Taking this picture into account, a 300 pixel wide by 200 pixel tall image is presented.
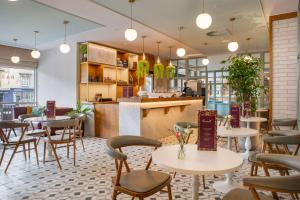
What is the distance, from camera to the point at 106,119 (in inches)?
262

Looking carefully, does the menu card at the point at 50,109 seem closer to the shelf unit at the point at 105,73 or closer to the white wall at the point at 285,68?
the shelf unit at the point at 105,73

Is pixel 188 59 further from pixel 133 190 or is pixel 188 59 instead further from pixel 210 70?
pixel 133 190

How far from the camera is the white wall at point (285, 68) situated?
5.14 m

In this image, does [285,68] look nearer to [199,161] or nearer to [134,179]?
[199,161]

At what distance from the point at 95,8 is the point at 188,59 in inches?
301

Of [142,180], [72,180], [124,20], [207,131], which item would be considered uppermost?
[124,20]

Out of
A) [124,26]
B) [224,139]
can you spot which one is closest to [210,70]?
[224,139]

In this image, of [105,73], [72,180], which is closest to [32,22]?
[105,73]

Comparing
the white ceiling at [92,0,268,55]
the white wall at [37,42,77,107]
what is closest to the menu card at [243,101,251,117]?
the white ceiling at [92,0,268,55]

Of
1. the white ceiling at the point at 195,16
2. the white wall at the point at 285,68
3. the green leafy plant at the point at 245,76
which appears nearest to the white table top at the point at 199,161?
the green leafy plant at the point at 245,76

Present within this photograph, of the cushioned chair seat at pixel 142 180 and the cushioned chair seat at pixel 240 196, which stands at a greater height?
the cushioned chair seat at pixel 240 196

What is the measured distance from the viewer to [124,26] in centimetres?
599

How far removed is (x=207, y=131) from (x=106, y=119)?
491cm

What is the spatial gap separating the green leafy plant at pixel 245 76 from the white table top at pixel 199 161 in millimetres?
A: 3290
